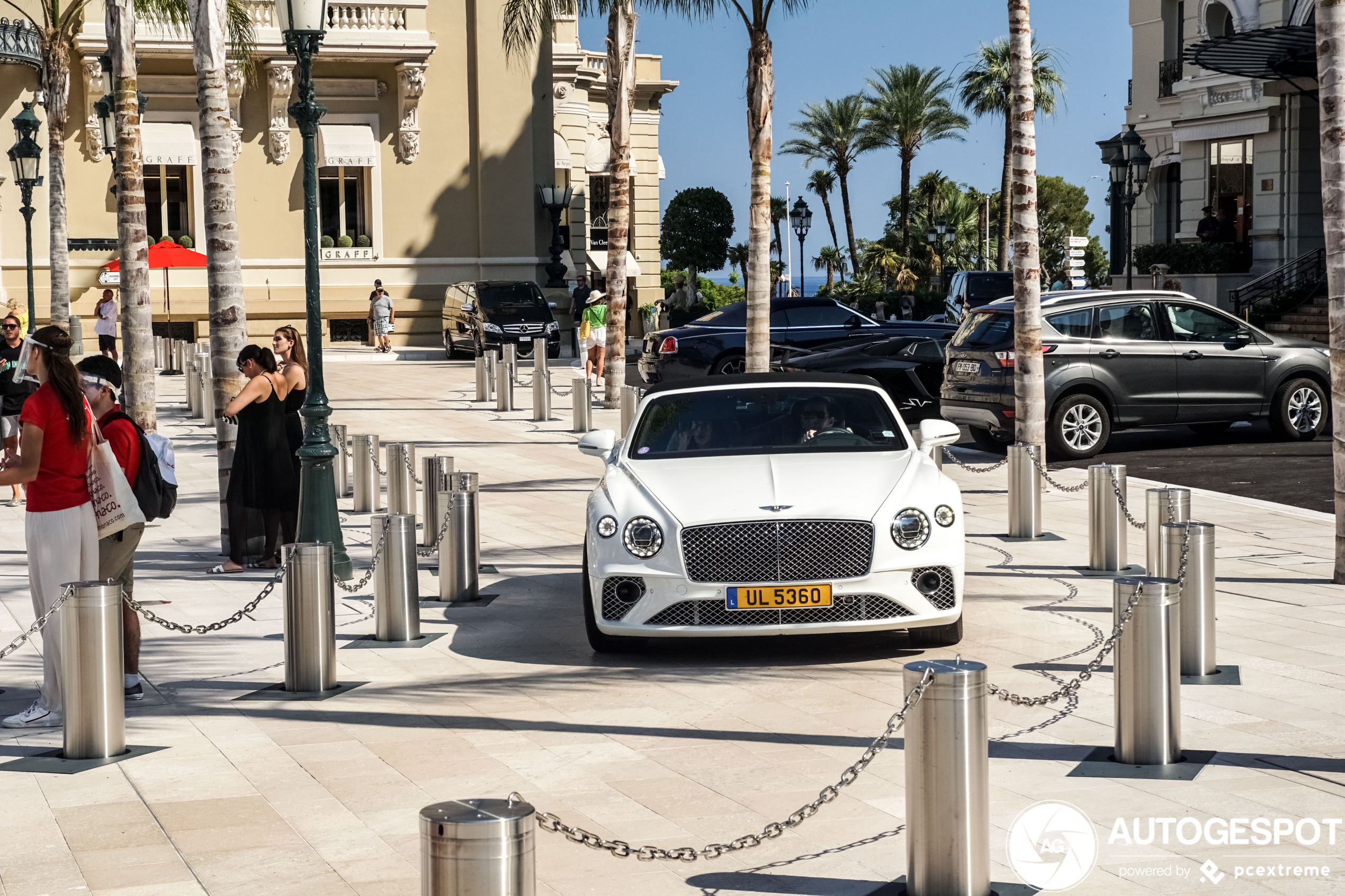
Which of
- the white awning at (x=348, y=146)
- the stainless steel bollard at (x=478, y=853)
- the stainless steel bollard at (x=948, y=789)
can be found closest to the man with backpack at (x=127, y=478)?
the stainless steel bollard at (x=478, y=853)

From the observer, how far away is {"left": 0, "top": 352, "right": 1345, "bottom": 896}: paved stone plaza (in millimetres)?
5227

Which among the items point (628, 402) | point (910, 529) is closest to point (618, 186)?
point (628, 402)

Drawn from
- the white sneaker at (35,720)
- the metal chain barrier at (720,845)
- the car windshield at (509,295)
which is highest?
the car windshield at (509,295)

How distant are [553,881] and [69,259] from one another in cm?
3707

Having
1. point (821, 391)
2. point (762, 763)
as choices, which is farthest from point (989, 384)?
point (762, 763)

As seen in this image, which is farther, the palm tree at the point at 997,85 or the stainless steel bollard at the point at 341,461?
the palm tree at the point at 997,85

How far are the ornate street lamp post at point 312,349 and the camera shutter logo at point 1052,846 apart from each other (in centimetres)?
628

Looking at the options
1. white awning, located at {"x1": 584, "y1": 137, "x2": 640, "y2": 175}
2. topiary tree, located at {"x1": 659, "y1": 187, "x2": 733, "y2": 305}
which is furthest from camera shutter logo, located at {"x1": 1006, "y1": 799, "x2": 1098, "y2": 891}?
topiary tree, located at {"x1": 659, "y1": 187, "x2": 733, "y2": 305}

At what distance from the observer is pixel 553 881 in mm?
5133

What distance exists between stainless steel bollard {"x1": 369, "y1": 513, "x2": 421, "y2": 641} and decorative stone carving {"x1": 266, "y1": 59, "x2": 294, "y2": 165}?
32713mm

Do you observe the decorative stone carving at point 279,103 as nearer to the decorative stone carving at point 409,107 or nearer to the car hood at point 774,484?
the decorative stone carving at point 409,107

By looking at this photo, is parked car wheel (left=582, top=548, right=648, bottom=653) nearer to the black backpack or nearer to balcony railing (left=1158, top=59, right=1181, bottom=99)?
the black backpack

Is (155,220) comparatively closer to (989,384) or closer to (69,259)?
(69,259)

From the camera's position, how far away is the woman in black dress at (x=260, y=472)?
1141 cm
